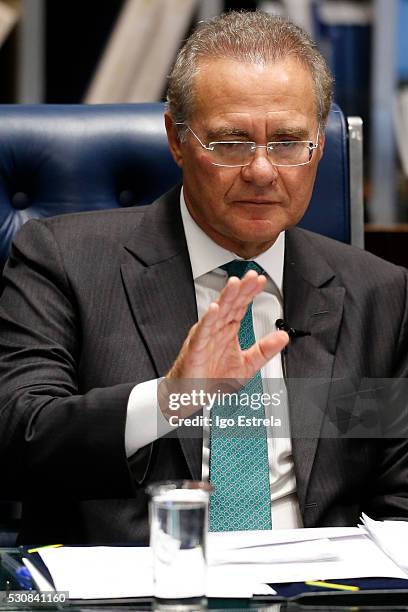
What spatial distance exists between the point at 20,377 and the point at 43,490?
166 mm

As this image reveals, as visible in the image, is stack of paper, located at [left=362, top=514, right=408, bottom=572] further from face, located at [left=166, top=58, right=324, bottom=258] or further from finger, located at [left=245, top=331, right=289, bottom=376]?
face, located at [left=166, top=58, right=324, bottom=258]

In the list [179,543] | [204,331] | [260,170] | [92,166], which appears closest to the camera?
[179,543]

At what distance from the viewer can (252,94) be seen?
149 cm

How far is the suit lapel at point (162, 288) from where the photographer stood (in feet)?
4.91

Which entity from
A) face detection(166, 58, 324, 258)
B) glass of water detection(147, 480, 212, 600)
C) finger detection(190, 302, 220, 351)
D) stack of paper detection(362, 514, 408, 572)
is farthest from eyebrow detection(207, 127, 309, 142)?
glass of water detection(147, 480, 212, 600)

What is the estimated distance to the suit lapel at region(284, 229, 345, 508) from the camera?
1.47 meters

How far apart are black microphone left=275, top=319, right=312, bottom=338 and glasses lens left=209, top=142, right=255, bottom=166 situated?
0.78 feet

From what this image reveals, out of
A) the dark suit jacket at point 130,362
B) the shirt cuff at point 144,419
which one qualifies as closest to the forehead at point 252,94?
the dark suit jacket at point 130,362

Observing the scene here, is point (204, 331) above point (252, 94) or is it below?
below

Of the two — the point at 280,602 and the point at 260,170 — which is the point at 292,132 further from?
the point at 280,602

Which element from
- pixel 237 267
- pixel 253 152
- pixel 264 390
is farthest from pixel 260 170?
pixel 264 390

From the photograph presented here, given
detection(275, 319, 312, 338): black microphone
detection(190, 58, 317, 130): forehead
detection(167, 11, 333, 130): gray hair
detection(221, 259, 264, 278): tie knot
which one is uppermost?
detection(167, 11, 333, 130): gray hair

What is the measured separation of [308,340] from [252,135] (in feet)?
1.03

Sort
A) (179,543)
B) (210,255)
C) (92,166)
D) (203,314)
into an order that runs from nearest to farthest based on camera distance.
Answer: (179,543)
(203,314)
(210,255)
(92,166)
